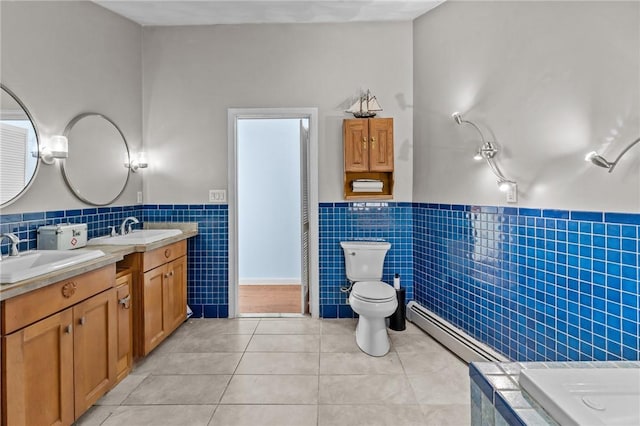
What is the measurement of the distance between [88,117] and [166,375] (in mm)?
1975

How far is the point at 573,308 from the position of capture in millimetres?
1669

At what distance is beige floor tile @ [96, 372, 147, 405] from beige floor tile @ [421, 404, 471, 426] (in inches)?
69.9

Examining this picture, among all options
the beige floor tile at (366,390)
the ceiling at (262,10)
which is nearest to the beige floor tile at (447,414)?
the beige floor tile at (366,390)

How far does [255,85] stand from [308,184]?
1.07 m

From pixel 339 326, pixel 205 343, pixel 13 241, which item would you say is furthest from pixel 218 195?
pixel 339 326

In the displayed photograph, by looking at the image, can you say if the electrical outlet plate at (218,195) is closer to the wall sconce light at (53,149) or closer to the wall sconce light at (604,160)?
the wall sconce light at (53,149)

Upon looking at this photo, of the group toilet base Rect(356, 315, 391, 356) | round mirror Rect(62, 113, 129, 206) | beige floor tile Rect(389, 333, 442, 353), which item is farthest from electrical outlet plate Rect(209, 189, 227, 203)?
beige floor tile Rect(389, 333, 442, 353)

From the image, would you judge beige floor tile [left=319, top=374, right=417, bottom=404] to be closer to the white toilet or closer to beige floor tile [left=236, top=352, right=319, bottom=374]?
beige floor tile [left=236, top=352, right=319, bottom=374]

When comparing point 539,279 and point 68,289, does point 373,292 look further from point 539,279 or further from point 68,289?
point 68,289

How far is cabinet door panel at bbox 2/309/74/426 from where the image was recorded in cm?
130

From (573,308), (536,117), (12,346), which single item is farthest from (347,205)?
(12,346)

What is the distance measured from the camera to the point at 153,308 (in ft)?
7.84

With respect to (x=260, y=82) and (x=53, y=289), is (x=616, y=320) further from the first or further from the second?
(x=260, y=82)

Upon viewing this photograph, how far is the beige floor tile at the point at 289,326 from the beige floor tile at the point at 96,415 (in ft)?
3.96
